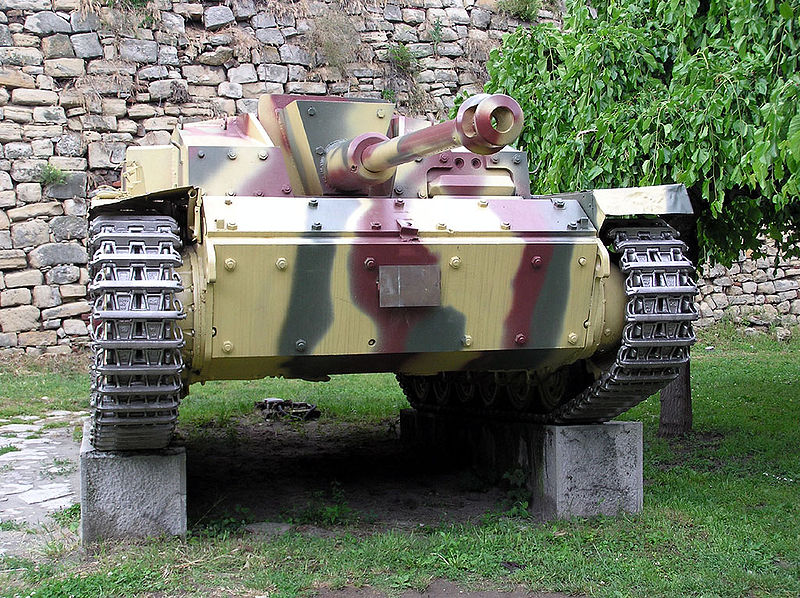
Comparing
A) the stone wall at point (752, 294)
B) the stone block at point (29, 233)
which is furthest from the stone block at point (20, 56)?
the stone wall at point (752, 294)

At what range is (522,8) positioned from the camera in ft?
52.3

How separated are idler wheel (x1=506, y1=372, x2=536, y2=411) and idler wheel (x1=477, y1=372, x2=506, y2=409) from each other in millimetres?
161

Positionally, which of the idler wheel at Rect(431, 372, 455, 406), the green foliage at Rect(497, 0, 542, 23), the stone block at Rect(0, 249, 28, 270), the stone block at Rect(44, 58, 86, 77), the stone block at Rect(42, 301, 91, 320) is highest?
the green foliage at Rect(497, 0, 542, 23)

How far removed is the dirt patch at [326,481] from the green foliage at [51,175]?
523 cm

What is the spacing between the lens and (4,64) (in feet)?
42.8

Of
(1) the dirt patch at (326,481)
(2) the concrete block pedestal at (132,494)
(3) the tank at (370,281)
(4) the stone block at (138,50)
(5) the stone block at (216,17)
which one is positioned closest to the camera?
(3) the tank at (370,281)

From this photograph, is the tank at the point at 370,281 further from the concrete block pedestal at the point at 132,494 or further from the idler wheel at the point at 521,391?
the idler wheel at the point at 521,391

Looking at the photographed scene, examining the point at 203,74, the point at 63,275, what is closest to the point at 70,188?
the point at 63,275

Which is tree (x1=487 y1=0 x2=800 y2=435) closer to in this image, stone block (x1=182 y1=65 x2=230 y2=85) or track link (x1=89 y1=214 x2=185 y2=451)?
track link (x1=89 y1=214 x2=185 y2=451)

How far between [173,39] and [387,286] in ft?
Answer: 31.6

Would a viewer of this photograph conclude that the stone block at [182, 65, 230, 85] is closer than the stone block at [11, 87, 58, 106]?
No

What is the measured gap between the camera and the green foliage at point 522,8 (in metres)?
Result: 15.9

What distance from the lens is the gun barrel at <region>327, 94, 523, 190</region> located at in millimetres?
4754

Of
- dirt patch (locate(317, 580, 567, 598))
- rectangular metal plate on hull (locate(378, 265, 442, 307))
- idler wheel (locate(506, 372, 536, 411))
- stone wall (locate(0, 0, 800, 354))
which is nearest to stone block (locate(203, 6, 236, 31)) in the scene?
stone wall (locate(0, 0, 800, 354))
